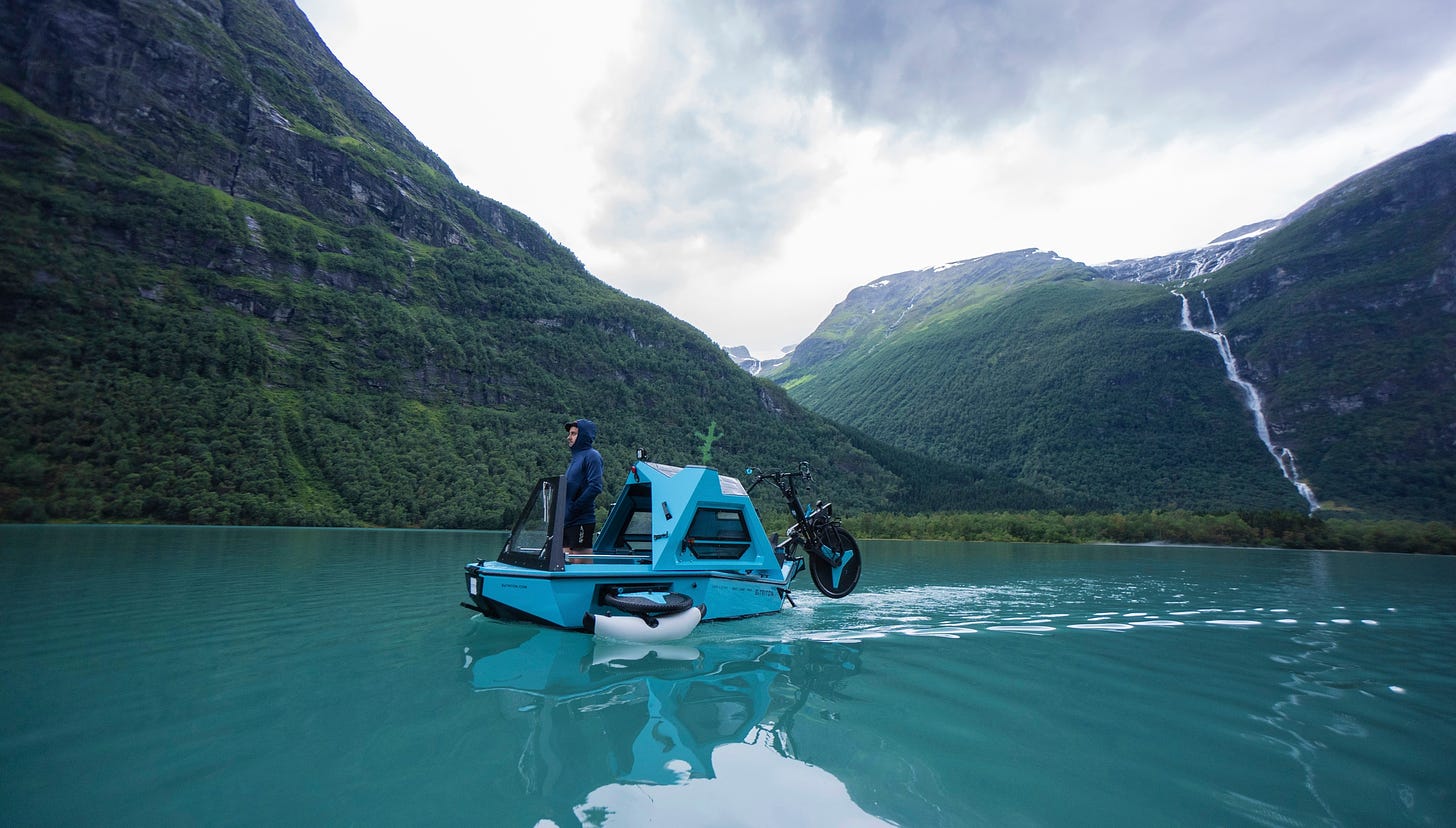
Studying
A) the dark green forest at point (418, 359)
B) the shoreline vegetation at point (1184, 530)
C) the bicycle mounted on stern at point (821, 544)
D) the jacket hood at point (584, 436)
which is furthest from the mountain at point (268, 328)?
the bicycle mounted on stern at point (821, 544)

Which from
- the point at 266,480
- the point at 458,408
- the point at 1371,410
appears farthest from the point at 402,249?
the point at 1371,410

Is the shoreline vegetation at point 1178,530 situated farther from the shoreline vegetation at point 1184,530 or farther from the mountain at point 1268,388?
the mountain at point 1268,388

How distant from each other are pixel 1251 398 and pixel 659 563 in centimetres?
19403

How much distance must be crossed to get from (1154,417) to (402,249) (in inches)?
7354

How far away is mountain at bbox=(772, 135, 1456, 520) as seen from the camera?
12100cm

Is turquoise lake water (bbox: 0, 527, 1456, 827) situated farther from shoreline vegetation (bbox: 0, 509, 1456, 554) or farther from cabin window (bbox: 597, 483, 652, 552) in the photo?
shoreline vegetation (bbox: 0, 509, 1456, 554)

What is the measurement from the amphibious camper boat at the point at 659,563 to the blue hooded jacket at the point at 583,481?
253mm

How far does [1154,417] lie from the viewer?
5960 inches

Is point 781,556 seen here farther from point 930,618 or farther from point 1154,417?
point 1154,417

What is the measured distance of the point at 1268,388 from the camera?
151 meters

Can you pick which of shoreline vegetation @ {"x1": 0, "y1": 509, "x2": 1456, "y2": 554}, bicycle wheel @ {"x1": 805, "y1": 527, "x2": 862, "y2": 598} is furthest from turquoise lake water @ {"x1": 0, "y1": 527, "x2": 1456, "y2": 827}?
shoreline vegetation @ {"x1": 0, "y1": 509, "x2": 1456, "y2": 554}

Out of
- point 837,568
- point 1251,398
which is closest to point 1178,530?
point 837,568

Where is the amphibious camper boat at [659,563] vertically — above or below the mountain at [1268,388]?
below

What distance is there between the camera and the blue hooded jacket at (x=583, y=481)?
9492 mm
